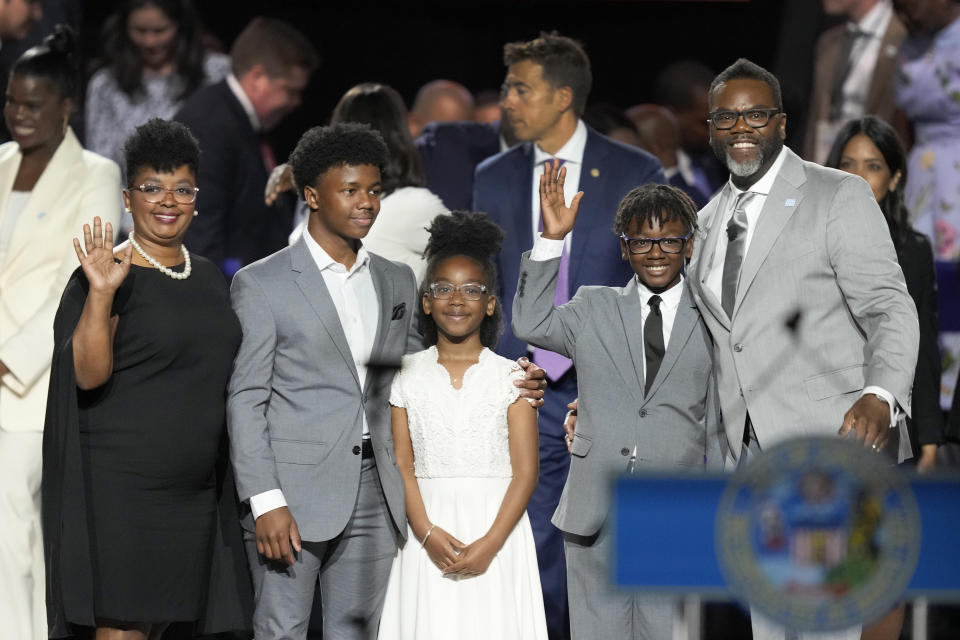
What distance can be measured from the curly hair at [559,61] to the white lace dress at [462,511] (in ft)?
4.61

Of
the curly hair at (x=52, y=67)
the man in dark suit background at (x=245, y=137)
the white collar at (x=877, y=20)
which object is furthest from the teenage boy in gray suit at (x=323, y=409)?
the white collar at (x=877, y=20)

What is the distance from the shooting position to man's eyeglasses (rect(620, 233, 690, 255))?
3371 mm

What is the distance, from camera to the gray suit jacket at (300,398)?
3.24 m

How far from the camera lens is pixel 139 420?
3164mm

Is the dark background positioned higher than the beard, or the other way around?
the dark background

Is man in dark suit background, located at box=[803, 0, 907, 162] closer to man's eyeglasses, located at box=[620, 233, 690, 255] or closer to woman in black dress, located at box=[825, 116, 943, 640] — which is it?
woman in black dress, located at box=[825, 116, 943, 640]

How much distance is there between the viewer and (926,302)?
13.5 feet

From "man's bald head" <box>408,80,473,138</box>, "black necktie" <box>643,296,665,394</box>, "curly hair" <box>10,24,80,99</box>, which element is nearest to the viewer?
"black necktie" <box>643,296,665,394</box>

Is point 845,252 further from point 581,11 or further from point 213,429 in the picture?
point 581,11

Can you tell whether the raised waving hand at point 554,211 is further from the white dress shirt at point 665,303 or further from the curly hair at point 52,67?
the curly hair at point 52,67

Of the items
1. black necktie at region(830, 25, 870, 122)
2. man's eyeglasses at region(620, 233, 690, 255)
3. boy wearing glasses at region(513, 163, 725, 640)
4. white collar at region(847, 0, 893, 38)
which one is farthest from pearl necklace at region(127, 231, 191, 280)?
white collar at region(847, 0, 893, 38)

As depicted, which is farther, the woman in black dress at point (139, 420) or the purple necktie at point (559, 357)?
the purple necktie at point (559, 357)

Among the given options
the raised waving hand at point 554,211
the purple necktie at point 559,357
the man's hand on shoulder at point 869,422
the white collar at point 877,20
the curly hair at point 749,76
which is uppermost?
the white collar at point 877,20

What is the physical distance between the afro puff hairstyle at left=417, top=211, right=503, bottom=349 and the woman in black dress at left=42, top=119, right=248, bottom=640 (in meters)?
0.59
